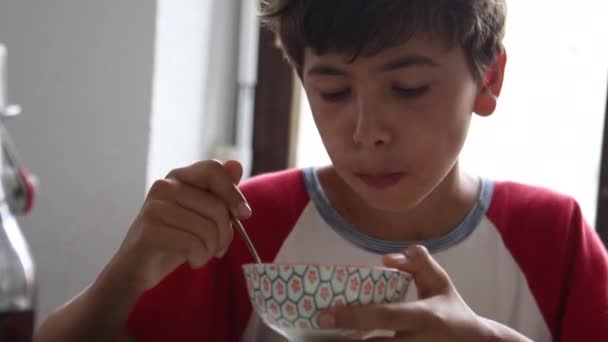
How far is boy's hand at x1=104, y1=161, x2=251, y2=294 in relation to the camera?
78 cm

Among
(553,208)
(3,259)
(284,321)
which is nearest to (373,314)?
(284,321)

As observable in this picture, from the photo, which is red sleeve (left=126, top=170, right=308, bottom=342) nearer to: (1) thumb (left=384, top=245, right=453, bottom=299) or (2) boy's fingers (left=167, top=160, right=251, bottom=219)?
(2) boy's fingers (left=167, top=160, right=251, bottom=219)

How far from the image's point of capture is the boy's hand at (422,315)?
590 millimetres

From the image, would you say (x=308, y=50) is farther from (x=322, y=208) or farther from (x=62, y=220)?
(x=62, y=220)

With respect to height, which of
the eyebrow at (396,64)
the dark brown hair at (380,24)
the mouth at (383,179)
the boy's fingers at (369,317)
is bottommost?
the boy's fingers at (369,317)

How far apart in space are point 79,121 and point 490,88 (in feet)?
2.26

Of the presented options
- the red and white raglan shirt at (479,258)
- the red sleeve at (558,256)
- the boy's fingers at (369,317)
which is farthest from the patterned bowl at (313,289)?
the red sleeve at (558,256)

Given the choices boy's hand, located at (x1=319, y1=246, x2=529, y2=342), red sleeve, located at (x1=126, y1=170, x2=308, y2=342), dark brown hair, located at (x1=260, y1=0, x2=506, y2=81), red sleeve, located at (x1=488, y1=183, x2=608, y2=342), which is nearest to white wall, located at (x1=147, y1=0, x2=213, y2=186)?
red sleeve, located at (x1=126, y1=170, x2=308, y2=342)

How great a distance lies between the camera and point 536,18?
1390mm

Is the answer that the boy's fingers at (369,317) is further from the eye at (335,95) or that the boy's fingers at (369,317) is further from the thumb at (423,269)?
the eye at (335,95)

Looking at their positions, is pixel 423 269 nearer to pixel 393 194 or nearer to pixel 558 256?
pixel 393 194

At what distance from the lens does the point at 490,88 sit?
39.5 inches

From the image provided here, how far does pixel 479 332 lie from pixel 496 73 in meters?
0.44

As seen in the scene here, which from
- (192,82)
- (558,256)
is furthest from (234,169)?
(192,82)
